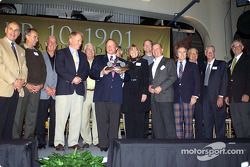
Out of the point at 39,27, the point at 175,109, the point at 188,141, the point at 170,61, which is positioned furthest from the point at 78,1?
the point at 188,141

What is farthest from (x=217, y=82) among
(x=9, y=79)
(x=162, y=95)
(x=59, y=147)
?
(x=9, y=79)

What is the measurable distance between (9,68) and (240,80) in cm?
306

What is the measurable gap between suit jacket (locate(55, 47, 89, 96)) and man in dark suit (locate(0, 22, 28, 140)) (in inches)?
17.2

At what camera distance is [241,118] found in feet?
12.6

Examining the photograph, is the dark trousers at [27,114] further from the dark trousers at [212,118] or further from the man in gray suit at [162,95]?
the dark trousers at [212,118]

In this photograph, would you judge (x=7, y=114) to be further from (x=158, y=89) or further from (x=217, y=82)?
(x=217, y=82)

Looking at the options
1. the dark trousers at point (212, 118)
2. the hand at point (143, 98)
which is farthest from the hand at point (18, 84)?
the dark trousers at point (212, 118)

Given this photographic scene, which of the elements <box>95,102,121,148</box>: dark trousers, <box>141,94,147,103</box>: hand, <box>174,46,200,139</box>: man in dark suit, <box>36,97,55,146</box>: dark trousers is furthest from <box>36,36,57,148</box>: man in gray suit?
<box>174,46,200,139</box>: man in dark suit

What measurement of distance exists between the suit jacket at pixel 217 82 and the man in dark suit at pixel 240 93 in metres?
0.09

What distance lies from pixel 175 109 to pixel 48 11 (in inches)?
177

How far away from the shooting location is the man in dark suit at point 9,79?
10.1 ft

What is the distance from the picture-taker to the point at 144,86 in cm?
381

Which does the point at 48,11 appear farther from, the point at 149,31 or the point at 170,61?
the point at 170,61

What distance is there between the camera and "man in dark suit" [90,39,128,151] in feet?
11.5
